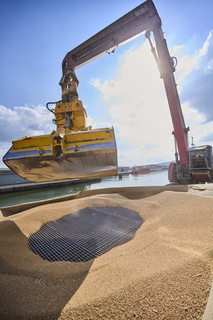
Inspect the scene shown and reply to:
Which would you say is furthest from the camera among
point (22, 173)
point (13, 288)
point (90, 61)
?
point (90, 61)

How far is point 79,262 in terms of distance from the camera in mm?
1795

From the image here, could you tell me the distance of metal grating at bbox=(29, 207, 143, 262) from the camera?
2066mm

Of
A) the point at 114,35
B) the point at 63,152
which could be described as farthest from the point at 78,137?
the point at 114,35

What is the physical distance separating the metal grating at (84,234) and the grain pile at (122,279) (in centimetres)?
20

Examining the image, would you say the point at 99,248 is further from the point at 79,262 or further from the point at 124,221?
the point at 124,221

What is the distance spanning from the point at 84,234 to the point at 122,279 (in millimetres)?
1411

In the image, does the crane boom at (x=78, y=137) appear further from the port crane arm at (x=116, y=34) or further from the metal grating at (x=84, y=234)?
the metal grating at (x=84, y=234)

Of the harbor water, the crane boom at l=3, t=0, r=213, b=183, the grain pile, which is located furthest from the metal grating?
the harbor water

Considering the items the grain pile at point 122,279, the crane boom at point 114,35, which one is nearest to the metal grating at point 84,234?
the grain pile at point 122,279

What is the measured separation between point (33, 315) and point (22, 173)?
9.73ft

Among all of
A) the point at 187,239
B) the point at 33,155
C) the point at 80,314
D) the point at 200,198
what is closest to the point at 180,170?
the point at 200,198

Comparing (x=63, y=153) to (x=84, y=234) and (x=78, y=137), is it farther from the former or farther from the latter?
(x=84, y=234)

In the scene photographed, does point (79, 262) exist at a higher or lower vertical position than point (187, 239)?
lower

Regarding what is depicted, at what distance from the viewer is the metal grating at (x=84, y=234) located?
2.07m
